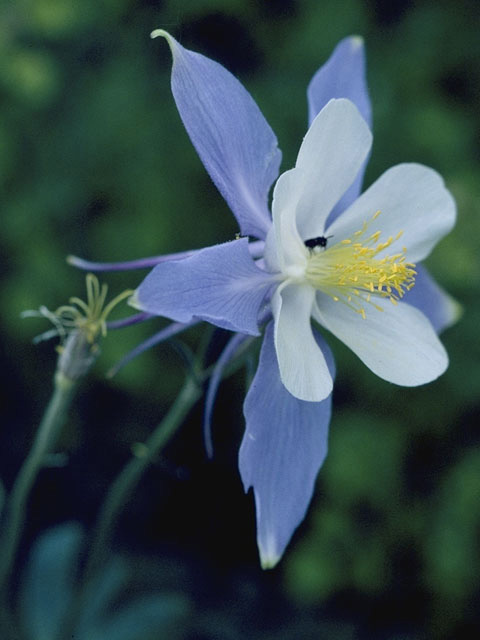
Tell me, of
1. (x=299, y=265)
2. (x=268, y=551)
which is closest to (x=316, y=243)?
(x=299, y=265)

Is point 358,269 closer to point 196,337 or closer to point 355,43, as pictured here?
point 355,43

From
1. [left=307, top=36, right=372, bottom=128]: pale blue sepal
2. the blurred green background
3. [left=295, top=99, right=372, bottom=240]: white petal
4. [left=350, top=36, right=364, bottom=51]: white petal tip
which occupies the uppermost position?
[left=350, top=36, right=364, bottom=51]: white petal tip

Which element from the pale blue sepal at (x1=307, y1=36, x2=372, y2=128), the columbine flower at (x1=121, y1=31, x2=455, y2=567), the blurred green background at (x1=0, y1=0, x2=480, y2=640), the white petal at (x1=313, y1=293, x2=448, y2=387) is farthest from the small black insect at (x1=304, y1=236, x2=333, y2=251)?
the blurred green background at (x1=0, y1=0, x2=480, y2=640)

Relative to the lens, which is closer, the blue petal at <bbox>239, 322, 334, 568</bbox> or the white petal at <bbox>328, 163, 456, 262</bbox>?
the blue petal at <bbox>239, 322, 334, 568</bbox>

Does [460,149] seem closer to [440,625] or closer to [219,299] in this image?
[440,625]

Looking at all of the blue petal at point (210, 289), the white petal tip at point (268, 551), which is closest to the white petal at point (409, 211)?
the blue petal at point (210, 289)

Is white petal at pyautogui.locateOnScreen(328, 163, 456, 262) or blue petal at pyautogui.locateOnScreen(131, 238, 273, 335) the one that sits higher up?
blue petal at pyautogui.locateOnScreen(131, 238, 273, 335)

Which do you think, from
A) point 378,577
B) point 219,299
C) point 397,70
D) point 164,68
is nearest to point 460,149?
point 397,70

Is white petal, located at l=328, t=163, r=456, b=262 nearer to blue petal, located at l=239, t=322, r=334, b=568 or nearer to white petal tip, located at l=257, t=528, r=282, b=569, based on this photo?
blue petal, located at l=239, t=322, r=334, b=568
